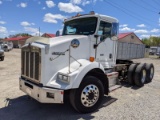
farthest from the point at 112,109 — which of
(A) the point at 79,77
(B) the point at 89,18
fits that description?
(B) the point at 89,18

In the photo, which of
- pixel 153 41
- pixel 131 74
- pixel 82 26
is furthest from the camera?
pixel 153 41

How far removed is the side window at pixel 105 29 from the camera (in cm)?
546

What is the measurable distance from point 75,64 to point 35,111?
1.73 metres

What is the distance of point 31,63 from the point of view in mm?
4555

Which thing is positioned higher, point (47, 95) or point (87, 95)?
point (47, 95)

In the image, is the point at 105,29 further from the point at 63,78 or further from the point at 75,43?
the point at 63,78

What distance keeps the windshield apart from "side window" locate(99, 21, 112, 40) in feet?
0.91

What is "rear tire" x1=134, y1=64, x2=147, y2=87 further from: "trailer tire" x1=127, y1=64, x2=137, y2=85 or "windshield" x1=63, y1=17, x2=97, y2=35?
"windshield" x1=63, y1=17, x2=97, y2=35

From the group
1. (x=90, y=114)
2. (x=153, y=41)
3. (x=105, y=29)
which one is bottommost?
(x=90, y=114)

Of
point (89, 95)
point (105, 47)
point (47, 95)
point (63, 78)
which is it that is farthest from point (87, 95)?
point (105, 47)

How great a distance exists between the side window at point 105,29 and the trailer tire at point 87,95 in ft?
5.02

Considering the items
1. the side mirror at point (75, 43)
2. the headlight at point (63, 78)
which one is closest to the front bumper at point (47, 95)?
the headlight at point (63, 78)

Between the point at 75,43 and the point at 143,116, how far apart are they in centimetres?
268

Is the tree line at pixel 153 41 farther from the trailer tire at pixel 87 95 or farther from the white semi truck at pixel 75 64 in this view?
the trailer tire at pixel 87 95
